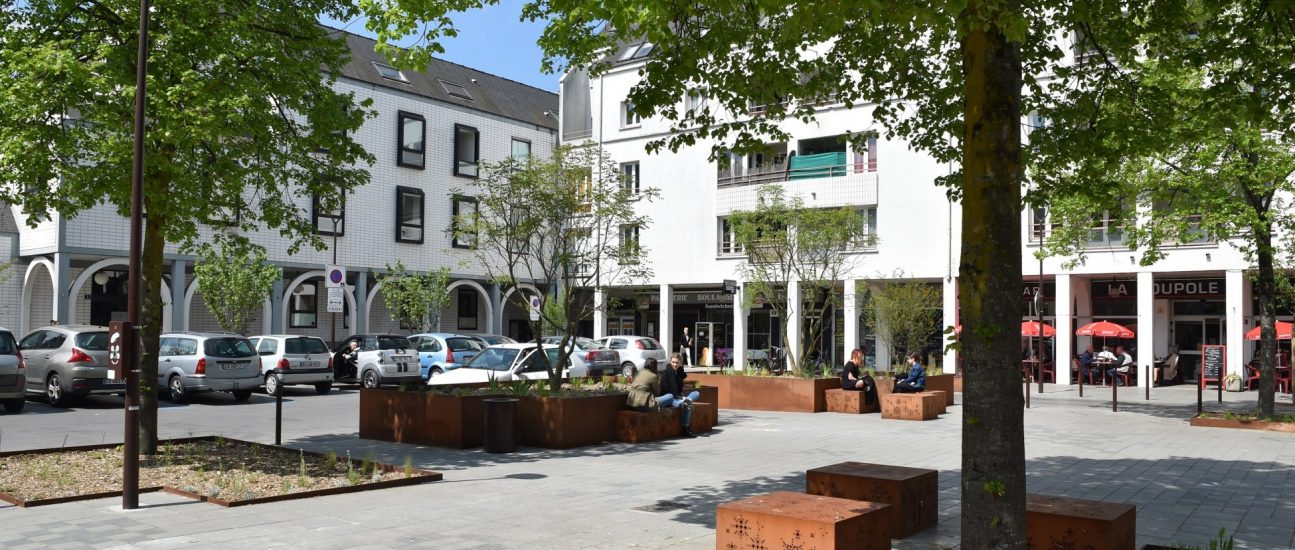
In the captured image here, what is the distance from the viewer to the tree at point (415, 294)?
130 ft

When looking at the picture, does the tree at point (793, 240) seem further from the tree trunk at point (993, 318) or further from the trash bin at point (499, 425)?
the tree trunk at point (993, 318)

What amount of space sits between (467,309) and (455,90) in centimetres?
1012

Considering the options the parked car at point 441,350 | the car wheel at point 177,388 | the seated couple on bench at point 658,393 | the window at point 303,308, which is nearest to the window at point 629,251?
the seated couple on bench at point 658,393

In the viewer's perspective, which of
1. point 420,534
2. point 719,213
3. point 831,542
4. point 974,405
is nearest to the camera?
point 974,405

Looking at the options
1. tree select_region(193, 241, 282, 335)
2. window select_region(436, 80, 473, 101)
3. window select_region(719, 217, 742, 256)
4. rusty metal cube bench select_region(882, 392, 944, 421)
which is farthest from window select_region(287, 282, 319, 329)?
rusty metal cube bench select_region(882, 392, 944, 421)

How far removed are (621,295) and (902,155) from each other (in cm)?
1406

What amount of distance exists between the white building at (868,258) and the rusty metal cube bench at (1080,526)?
20.0 meters

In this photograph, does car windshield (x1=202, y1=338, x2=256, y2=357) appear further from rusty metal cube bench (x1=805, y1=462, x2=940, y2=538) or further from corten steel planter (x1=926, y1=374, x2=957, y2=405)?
rusty metal cube bench (x1=805, y1=462, x2=940, y2=538)

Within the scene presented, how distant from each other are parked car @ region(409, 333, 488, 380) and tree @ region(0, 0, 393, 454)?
14949 millimetres

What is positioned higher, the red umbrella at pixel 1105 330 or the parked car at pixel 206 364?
the red umbrella at pixel 1105 330

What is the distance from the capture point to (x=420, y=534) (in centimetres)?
784

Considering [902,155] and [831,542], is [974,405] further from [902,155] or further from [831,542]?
[902,155]

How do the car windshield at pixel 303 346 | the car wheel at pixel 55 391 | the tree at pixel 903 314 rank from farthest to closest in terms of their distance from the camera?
the tree at pixel 903 314
the car windshield at pixel 303 346
the car wheel at pixel 55 391

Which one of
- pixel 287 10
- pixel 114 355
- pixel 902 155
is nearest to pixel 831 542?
pixel 114 355
